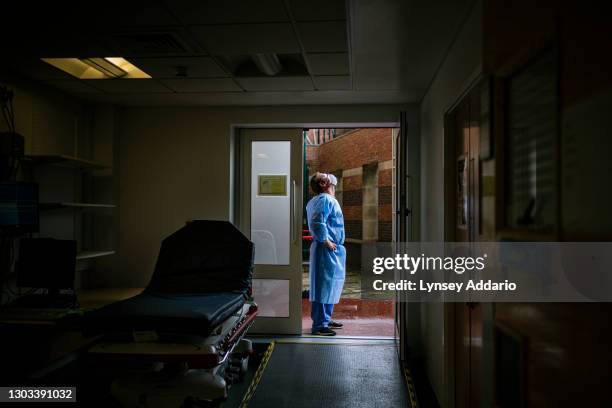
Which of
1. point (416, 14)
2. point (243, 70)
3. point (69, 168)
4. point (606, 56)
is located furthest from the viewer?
point (69, 168)

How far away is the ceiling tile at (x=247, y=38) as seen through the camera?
2.53 metres

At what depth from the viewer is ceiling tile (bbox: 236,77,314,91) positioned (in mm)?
3482

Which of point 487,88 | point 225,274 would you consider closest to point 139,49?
point 225,274

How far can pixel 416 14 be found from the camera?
2.29m

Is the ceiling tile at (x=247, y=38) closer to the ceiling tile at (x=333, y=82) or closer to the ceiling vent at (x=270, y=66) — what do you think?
the ceiling vent at (x=270, y=66)

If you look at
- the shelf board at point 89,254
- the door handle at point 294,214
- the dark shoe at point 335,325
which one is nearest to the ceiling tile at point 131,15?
the shelf board at point 89,254

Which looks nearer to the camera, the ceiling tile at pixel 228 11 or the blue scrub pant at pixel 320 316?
the ceiling tile at pixel 228 11

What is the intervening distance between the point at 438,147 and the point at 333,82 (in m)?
1.03

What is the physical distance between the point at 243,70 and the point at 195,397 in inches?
93.5

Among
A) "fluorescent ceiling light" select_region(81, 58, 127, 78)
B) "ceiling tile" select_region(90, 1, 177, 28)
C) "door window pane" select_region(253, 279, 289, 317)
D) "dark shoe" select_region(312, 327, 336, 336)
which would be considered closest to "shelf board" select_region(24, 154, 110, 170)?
"fluorescent ceiling light" select_region(81, 58, 127, 78)

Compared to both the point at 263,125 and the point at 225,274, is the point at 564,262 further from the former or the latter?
the point at 263,125

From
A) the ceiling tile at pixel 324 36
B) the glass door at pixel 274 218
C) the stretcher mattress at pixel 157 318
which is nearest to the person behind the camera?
the stretcher mattress at pixel 157 318

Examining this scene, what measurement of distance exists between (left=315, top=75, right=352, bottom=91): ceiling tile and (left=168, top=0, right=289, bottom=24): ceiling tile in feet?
3.49

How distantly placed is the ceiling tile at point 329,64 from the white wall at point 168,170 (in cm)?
110
